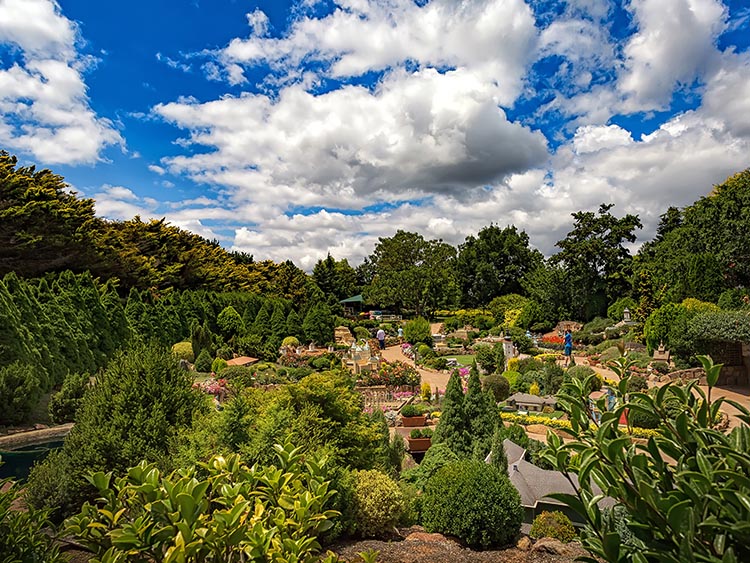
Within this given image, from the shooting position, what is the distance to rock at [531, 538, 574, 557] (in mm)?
5120

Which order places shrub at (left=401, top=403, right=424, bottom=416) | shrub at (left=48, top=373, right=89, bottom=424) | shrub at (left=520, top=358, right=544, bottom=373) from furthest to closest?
shrub at (left=520, top=358, right=544, bottom=373), shrub at (left=401, top=403, right=424, bottom=416), shrub at (left=48, top=373, right=89, bottom=424)

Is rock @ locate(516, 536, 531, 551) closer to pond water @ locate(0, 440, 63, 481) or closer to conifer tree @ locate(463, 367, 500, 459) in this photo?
conifer tree @ locate(463, 367, 500, 459)

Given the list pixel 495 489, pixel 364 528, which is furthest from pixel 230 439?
pixel 495 489

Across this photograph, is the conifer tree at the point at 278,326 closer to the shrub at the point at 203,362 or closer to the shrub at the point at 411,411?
the shrub at the point at 203,362

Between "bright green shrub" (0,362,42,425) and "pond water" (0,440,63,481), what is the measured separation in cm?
149

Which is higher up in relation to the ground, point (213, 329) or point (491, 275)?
point (491, 275)

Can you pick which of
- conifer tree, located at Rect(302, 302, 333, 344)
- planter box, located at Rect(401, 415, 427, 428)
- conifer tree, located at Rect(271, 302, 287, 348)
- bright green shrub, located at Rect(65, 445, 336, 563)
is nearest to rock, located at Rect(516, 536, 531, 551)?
bright green shrub, located at Rect(65, 445, 336, 563)

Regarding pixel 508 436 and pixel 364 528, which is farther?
pixel 508 436

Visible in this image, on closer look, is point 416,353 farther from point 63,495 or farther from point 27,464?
point 63,495

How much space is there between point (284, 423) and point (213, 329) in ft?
85.5

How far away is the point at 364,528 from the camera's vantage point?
5.66 m

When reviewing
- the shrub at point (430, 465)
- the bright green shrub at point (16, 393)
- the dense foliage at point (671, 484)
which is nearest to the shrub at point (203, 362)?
the bright green shrub at point (16, 393)

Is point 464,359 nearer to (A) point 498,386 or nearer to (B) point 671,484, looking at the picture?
(A) point 498,386

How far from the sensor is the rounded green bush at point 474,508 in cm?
584
